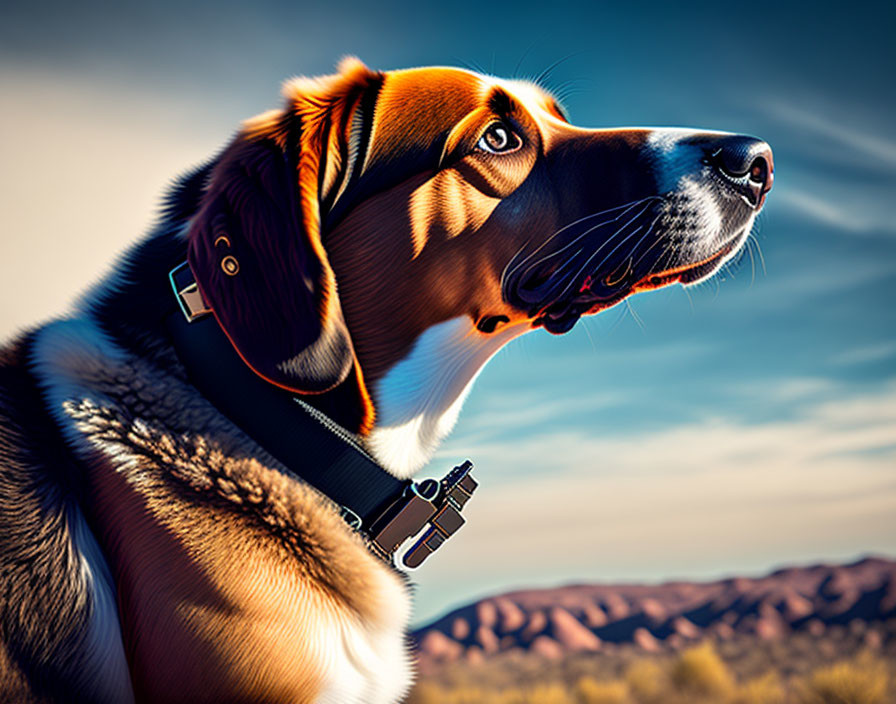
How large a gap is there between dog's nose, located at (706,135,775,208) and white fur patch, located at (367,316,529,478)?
0.96m

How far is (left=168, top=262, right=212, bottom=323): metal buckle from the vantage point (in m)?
2.38

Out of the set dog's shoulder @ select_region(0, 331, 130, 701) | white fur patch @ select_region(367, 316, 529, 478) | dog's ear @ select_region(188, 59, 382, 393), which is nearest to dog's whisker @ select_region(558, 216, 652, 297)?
white fur patch @ select_region(367, 316, 529, 478)

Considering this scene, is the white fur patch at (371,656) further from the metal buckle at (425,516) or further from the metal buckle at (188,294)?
the metal buckle at (188,294)

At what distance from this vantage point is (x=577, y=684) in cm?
920

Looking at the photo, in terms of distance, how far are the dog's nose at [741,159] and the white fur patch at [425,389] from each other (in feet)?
3.15

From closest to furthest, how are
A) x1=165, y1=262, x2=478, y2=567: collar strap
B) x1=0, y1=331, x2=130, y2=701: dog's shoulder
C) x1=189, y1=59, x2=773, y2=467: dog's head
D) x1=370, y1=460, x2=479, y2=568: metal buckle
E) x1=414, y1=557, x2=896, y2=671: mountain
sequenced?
x1=0, y1=331, x2=130, y2=701: dog's shoulder
x1=165, y1=262, x2=478, y2=567: collar strap
x1=370, y1=460, x2=479, y2=568: metal buckle
x1=189, y1=59, x2=773, y2=467: dog's head
x1=414, y1=557, x2=896, y2=671: mountain

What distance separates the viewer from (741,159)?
2.82m

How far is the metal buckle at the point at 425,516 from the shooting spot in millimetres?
2586

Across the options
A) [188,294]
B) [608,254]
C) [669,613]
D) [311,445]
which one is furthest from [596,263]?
[669,613]

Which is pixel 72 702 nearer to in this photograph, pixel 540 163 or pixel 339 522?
pixel 339 522

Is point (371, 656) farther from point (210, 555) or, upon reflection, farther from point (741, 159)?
point (741, 159)

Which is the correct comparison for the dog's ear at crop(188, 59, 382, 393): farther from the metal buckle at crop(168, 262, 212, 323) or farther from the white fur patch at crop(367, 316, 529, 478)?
the white fur patch at crop(367, 316, 529, 478)

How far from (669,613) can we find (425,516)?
41.2ft

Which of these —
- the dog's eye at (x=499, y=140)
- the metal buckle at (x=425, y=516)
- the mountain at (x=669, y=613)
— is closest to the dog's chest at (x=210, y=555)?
A: the metal buckle at (x=425, y=516)
